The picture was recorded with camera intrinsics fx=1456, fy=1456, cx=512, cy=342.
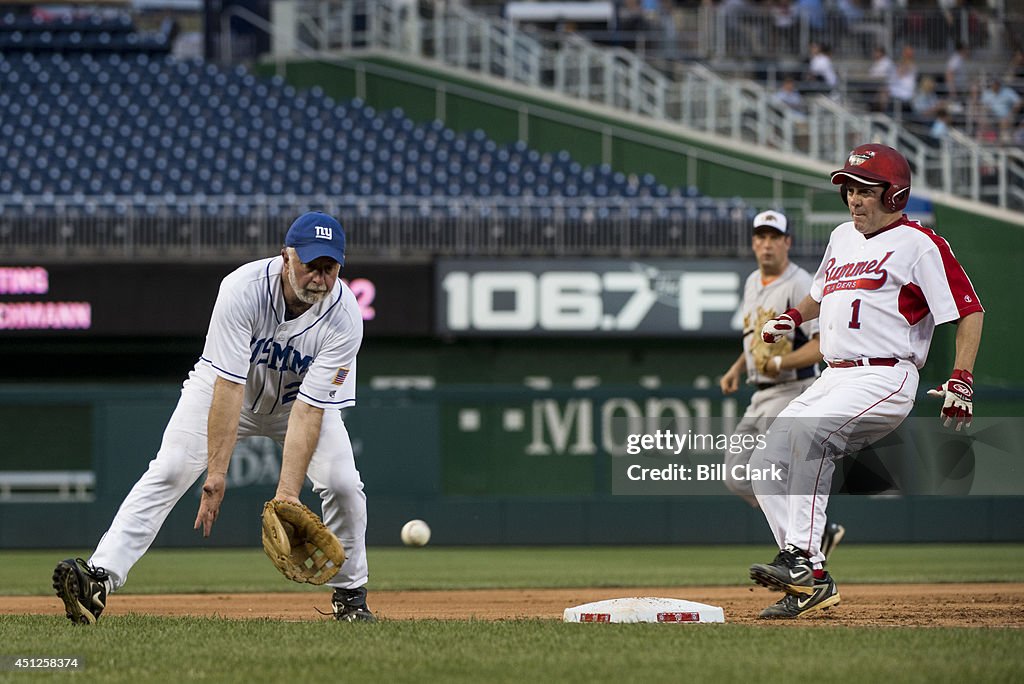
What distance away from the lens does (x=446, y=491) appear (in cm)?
1367

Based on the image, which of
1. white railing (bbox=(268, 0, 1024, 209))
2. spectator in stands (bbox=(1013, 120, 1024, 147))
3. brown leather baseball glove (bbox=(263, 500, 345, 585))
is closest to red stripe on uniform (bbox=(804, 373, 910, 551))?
brown leather baseball glove (bbox=(263, 500, 345, 585))

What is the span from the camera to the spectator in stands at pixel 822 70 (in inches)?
871

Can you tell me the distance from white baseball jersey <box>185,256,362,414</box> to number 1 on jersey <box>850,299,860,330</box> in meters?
2.03

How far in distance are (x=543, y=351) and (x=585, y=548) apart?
5.26m

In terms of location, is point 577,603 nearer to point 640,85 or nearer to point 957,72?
point 640,85

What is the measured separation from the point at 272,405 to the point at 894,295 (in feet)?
8.68

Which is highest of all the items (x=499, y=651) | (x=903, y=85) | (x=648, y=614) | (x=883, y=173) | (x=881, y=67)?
(x=881, y=67)

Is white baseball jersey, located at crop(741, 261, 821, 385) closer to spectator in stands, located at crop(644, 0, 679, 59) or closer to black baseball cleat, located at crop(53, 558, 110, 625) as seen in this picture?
black baseball cleat, located at crop(53, 558, 110, 625)

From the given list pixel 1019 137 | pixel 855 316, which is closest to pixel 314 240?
pixel 855 316

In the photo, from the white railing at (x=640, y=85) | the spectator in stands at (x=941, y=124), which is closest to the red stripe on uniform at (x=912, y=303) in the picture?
the white railing at (x=640, y=85)

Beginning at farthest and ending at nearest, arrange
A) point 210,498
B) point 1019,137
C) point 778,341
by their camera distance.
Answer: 1. point 1019,137
2. point 778,341
3. point 210,498

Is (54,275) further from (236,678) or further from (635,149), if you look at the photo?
(236,678)

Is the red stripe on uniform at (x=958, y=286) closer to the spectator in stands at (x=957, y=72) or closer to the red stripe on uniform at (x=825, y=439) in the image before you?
the red stripe on uniform at (x=825, y=439)

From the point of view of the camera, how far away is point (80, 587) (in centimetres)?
566
